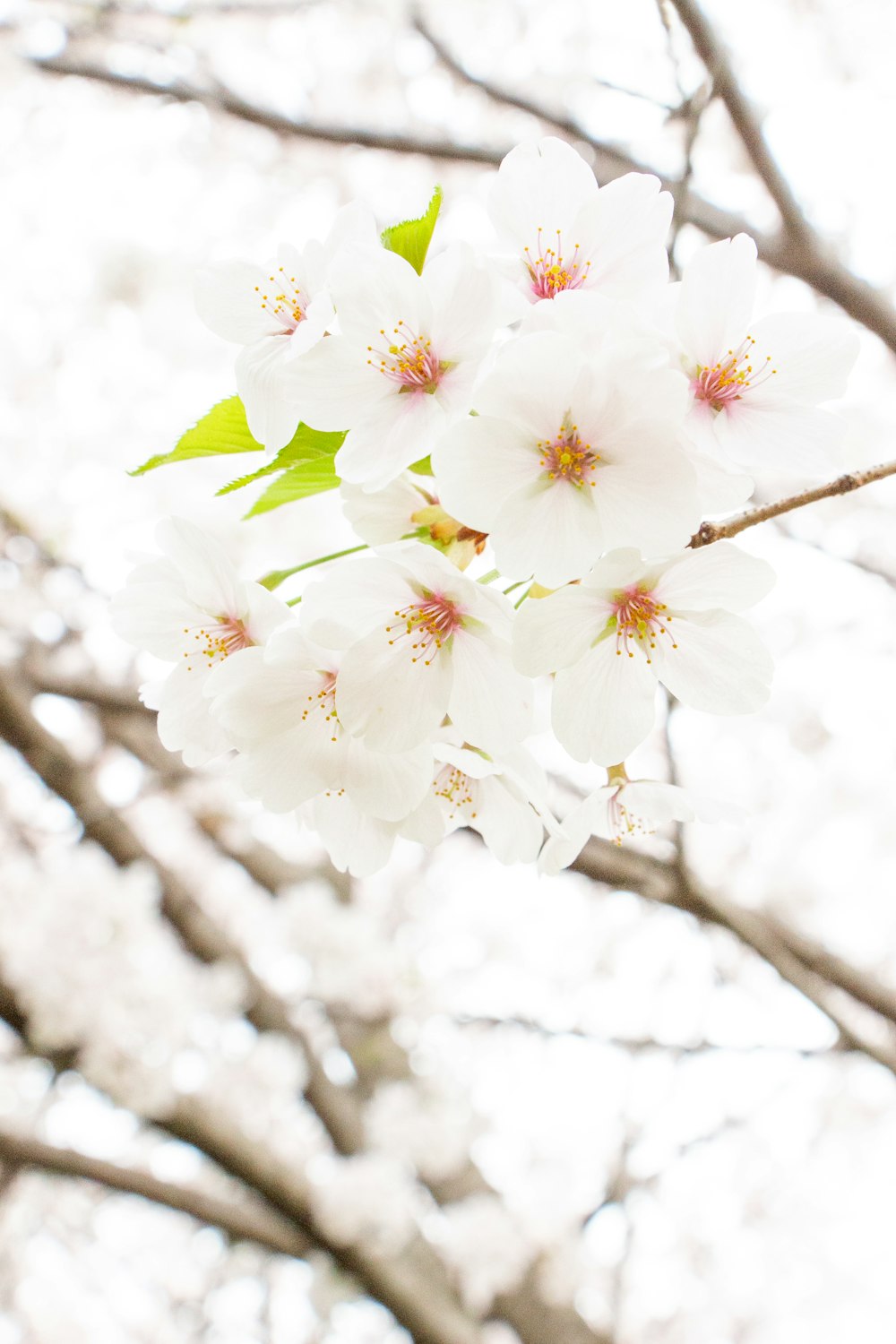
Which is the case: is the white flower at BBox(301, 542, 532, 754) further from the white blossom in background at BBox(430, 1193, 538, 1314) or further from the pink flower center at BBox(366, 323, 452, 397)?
the white blossom in background at BBox(430, 1193, 538, 1314)

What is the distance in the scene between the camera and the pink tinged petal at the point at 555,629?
541 mm

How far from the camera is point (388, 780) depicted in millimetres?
618

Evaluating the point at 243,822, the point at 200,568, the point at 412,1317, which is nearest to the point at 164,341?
the point at 243,822

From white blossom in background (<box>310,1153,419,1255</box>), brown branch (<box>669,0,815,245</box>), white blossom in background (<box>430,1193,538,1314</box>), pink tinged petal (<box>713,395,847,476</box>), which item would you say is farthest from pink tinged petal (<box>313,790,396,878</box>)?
white blossom in background (<box>430,1193,538,1314</box>)

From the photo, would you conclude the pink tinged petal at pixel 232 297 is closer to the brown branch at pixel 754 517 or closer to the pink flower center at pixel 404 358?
the pink flower center at pixel 404 358

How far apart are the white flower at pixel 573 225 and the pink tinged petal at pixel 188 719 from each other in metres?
0.36

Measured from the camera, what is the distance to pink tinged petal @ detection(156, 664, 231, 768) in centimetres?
70

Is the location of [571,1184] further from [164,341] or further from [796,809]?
[164,341]

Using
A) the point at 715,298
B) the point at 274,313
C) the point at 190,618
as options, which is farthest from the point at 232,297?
the point at 715,298

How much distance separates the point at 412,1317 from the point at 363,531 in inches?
92.9

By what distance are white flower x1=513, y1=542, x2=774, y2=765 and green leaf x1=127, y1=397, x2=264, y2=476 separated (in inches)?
11.2

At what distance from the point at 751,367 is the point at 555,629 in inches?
8.8

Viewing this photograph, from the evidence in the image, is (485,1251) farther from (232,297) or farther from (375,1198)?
(232,297)

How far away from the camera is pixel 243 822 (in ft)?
13.2
